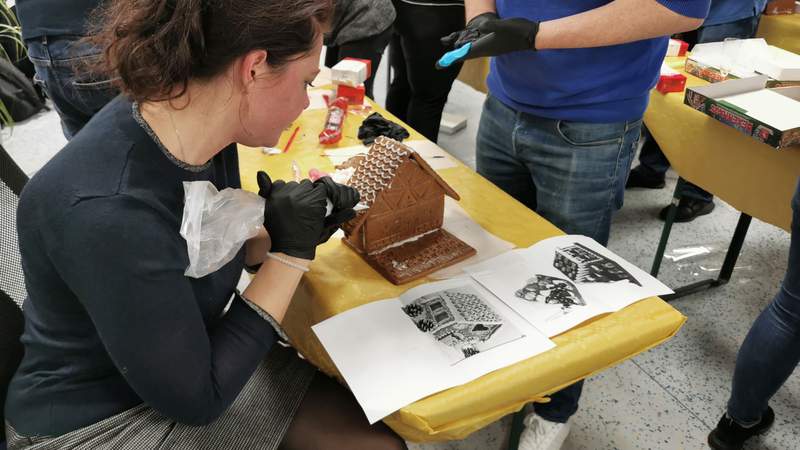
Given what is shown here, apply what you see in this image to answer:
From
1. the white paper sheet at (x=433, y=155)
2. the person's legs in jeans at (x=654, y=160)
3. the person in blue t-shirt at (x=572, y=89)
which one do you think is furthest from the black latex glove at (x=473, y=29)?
the person's legs in jeans at (x=654, y=160)

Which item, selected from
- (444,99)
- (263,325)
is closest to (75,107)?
(263,325)

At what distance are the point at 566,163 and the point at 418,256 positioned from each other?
399 millimetres

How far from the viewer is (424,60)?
94.5 inches

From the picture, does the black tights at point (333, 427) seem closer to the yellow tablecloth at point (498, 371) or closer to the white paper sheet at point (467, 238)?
the yellow tablecloth at point (498, 371)

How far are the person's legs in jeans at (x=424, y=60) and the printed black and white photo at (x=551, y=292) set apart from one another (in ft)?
4.88

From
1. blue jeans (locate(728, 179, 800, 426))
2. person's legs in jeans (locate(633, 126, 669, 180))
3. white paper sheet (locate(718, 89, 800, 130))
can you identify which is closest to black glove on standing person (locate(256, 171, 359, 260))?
blue jeans (locate(728, 179, 800, 426))

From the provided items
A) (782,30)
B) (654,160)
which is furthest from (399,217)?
(782,30)

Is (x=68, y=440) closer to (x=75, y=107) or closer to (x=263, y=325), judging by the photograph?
(x=263, y=325)

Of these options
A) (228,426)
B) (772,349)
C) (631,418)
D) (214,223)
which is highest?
(214,223)

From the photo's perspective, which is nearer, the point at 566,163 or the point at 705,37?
the point at 566,163

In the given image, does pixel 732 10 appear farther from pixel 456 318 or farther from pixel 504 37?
pixel 456 318

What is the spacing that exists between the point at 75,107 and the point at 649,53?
4.96 feet

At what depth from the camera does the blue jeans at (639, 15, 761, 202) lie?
2.39 meters

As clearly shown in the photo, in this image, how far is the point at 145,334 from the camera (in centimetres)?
76
